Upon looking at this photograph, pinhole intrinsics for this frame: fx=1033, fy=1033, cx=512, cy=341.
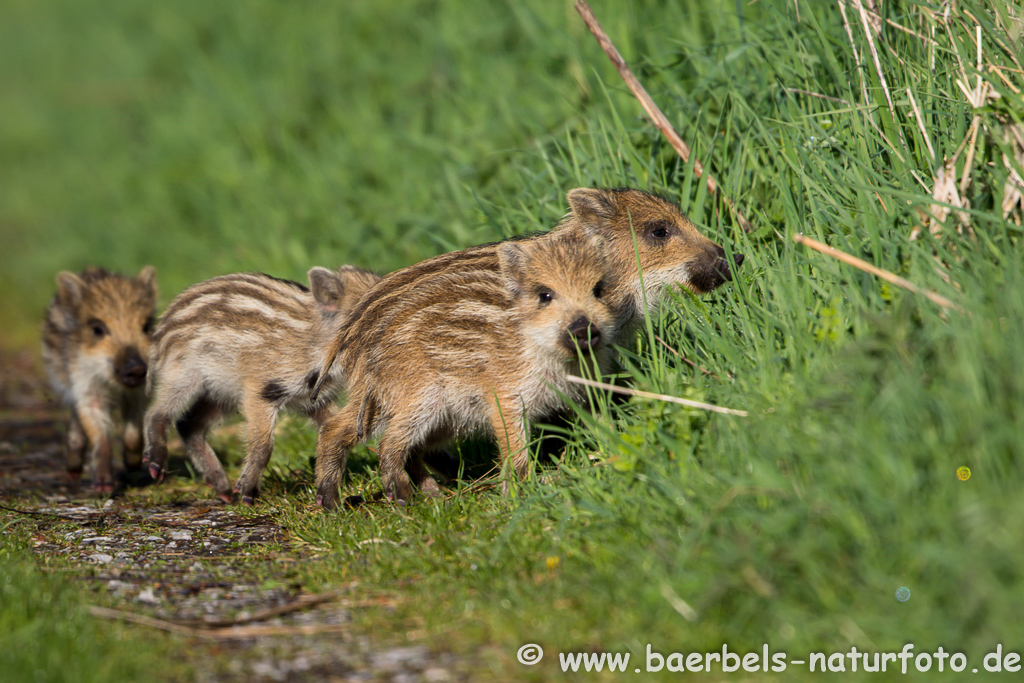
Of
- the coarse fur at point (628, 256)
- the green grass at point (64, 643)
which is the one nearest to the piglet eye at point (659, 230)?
the coarse fur at point (628, 256)

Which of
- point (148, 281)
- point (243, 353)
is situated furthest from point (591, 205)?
point (148, 281)

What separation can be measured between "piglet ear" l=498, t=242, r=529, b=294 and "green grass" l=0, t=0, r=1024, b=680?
744mm

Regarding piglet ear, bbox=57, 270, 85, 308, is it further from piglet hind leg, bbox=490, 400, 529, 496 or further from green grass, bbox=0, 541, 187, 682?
green grass, bbox=0, 541, 187, 682

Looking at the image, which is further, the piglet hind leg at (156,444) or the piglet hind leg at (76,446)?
the piglet hind leg at (76,446)

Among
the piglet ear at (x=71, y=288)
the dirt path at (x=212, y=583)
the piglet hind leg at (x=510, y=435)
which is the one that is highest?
the piglet ear at (x=71, y=288)

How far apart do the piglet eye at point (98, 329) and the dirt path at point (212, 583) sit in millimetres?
1157

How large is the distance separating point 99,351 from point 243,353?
162cm

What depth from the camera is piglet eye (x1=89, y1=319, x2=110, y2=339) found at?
7461 millimetres

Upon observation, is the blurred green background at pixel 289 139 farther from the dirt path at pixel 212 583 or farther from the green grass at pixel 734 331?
the dirt path at pixel 212 583

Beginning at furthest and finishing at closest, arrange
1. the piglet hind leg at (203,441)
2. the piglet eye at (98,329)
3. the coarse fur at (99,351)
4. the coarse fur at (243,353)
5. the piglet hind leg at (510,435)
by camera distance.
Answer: the piglet eye at (98,329) < the coarse fur at (99,351) < the coarse fur at (243,353) < the piglet hind leg at (203,441) < the piglet hind leg at (510,435)

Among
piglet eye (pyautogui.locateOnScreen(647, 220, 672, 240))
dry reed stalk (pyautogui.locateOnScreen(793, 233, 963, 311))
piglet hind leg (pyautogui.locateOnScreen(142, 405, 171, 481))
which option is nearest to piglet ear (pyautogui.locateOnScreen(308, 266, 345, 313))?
piglet hind leg (pyautogui.locateOnScreen(142, 405, 171, 481))

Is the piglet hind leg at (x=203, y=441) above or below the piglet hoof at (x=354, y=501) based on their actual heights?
above

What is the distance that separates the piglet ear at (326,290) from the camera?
21.0ft

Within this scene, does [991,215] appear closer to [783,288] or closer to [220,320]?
[783,288]
